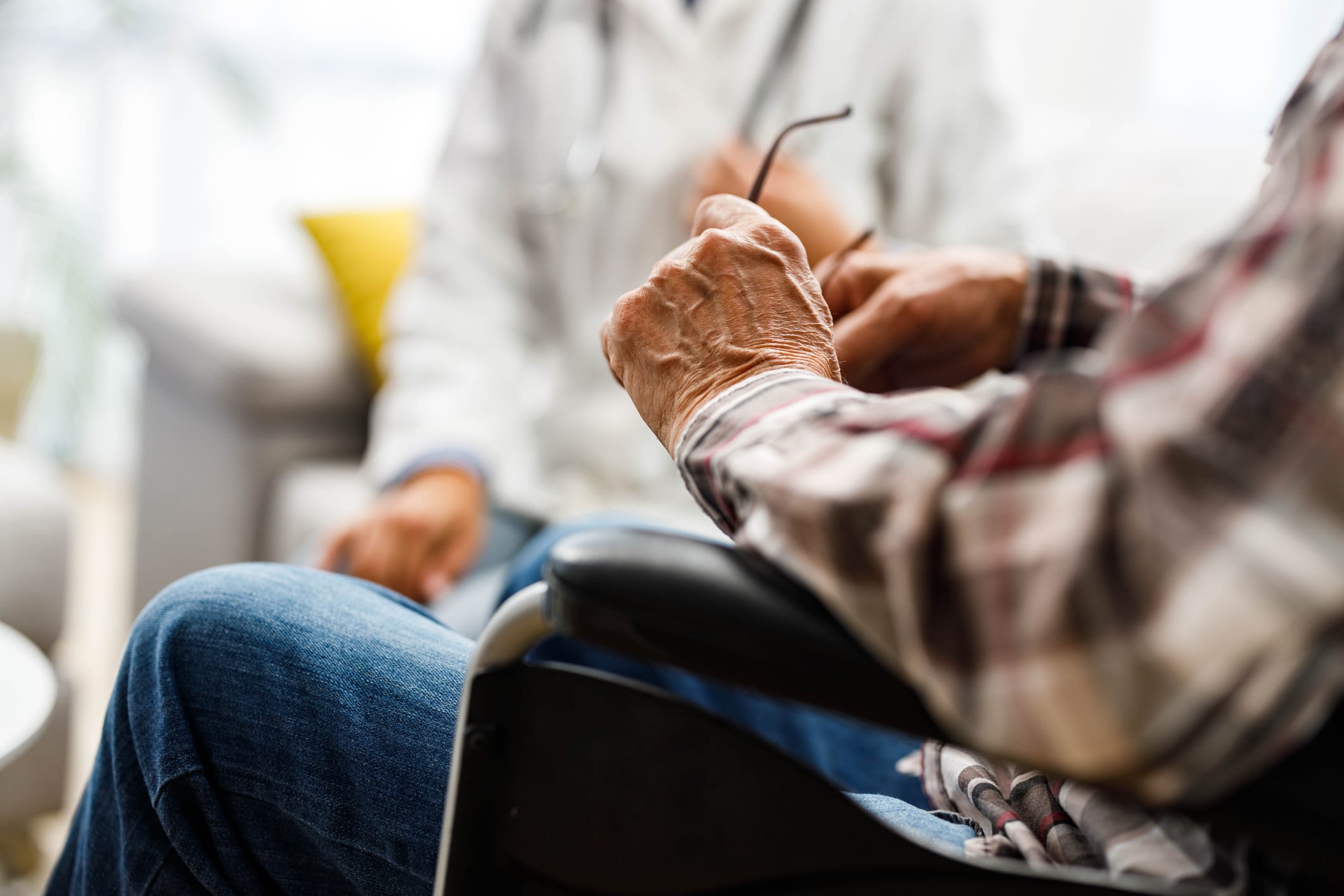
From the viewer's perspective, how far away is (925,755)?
660mm

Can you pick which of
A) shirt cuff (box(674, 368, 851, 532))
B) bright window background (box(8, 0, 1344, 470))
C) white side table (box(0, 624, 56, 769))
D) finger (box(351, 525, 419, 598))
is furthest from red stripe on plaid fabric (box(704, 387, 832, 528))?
bright window background (box(8, 0, 1344, 470))

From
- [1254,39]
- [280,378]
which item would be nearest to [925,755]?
[280,378]

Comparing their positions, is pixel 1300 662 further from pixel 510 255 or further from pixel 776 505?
pixel 510 255

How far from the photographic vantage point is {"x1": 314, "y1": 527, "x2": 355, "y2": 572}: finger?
1.22 m

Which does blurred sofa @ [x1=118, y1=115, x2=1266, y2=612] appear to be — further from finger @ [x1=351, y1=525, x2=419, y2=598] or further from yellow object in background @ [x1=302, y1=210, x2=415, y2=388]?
finger @ [x1=351, y1=525, x2=419, y2=598]

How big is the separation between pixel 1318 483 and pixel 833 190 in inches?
42.4

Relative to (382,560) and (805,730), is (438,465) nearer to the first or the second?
(382,560)

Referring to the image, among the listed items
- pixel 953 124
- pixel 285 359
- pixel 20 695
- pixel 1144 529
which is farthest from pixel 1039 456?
pixel 285 359

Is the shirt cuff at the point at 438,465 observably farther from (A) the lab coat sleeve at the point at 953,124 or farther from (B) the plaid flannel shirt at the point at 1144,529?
(B) the plaid flannel shirt at the point at 1144,529

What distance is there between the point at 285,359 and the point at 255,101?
117 cm

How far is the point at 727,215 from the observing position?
24.4 inches

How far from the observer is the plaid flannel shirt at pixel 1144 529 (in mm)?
343

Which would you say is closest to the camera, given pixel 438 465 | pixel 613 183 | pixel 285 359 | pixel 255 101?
pixel 438 465

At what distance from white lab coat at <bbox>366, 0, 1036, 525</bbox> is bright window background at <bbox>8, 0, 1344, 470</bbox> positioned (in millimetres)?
1024
